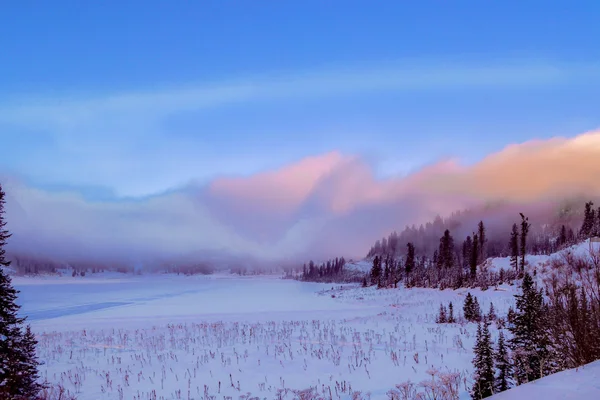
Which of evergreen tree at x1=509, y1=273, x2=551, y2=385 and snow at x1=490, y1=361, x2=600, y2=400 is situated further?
evergreen tree at x1=509, y1=273, x2=551, y2=385

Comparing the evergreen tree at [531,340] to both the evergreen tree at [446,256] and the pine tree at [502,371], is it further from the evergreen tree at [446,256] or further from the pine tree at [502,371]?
the evergreen tree at [446,256]

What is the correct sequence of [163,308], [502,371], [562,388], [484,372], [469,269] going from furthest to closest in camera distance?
1. [469,269]
2. [163,308]
3. [502,371]
4. [484,372]
5. [562,388]

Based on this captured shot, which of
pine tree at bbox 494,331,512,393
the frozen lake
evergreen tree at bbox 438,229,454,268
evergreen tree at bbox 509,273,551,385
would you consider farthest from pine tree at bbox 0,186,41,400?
evergreen tree at bbox 438,229,454,268

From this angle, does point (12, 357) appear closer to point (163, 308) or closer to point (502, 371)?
point (502, 371)

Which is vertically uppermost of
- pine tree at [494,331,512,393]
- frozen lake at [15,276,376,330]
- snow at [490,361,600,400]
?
snow at [490,361,600,400]

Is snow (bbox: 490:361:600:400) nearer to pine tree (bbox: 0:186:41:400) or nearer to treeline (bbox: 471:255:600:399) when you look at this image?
treeline (bbox: 471:255:600:399)

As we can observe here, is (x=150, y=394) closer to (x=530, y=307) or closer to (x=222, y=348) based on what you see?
(x=222, y=348)

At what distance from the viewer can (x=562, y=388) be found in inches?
174

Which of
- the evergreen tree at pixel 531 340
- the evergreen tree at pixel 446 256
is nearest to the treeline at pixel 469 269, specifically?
the evergreen tree at pixel 446 256

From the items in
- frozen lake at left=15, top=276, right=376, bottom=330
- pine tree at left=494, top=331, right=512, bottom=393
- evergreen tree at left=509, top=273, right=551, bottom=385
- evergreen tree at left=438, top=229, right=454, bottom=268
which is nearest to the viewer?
pine tree at left=494, top=331, right=512, bottom=393

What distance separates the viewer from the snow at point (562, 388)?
4.14 meters

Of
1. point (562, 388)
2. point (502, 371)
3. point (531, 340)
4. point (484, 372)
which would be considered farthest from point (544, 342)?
point (562, 388)

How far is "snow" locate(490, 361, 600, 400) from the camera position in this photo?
414 centimetres

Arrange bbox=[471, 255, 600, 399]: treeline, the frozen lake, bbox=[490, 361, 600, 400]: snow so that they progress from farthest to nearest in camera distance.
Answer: the frozen lake
bbox=[471, 255, 600, 399]: treeline
bbox=[490, 361, 600, 400]: snow
